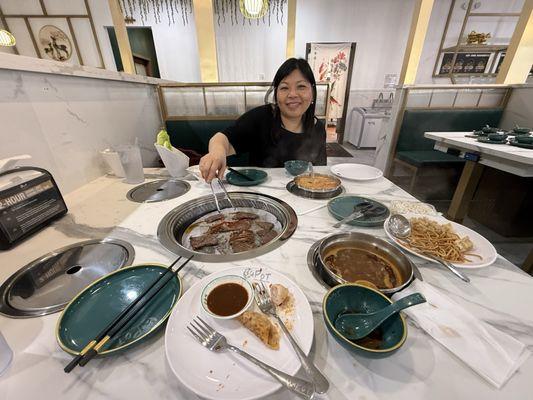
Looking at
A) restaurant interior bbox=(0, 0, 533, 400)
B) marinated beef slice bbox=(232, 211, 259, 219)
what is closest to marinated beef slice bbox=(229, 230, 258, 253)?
restaurant interior bbox=(0, 0, 533, 400)

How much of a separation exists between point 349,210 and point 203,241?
749 millimetres

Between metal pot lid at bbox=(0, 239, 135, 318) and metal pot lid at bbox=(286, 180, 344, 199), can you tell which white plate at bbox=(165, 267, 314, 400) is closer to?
metal pot lid at bbox=(0, 239, 135, 318)

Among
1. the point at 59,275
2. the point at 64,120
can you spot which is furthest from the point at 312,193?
the point at 64,120

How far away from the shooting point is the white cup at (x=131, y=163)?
1561 mm

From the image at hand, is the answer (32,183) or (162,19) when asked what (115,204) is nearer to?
(32,183)

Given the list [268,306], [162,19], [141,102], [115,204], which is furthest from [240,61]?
[268,306]

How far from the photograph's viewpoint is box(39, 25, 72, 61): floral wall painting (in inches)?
211

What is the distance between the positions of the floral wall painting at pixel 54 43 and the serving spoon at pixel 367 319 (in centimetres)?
799

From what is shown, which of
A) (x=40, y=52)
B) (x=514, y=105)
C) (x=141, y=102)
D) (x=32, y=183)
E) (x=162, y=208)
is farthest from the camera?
(x=40, y=52)

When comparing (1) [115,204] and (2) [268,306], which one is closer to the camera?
(2) [268,306]

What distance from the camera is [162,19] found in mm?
5723

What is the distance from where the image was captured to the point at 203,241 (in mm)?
1117

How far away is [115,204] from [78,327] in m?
0.85

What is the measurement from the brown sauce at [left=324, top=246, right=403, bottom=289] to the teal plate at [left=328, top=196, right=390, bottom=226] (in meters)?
0.21
